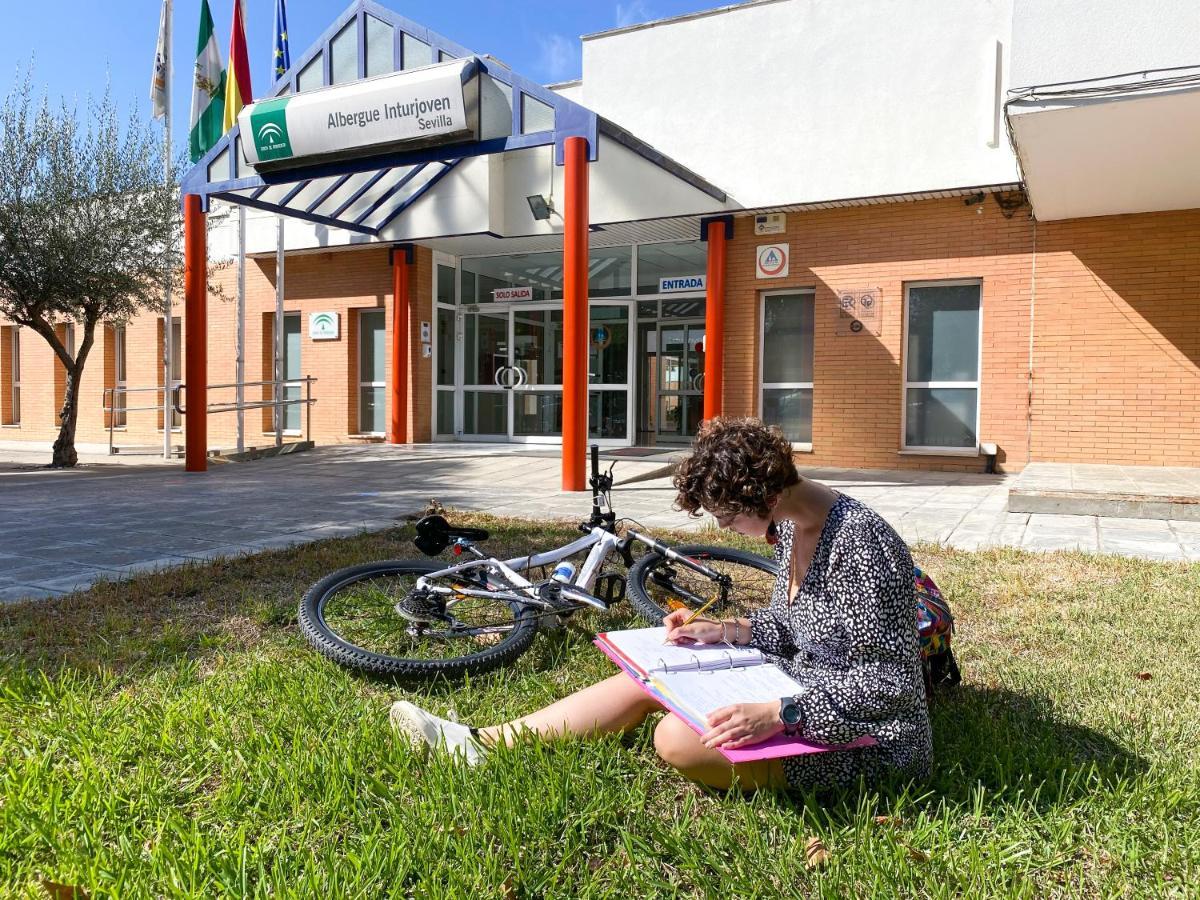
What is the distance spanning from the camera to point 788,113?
11.6 m

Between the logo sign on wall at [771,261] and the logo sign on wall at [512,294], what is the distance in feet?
15.5

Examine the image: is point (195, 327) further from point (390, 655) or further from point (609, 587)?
point (609, 587)

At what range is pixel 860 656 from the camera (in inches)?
77.5

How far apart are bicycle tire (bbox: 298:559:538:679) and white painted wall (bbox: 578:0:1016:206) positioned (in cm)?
959

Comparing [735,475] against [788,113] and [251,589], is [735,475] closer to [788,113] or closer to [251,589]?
[251,589]

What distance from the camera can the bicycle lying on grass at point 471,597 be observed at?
314 centimetres

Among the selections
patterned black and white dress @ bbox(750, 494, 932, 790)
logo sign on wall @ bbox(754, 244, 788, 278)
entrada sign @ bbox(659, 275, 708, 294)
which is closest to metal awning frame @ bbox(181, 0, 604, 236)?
logo sign on wall @ bbox(754, 244, 788, 278)

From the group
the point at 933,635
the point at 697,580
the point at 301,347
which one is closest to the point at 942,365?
the point at 697,580

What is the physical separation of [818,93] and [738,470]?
1101cm

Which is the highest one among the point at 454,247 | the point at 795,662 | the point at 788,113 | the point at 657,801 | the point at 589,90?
the point at 589,90

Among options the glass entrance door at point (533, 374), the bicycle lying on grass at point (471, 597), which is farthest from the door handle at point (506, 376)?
the bicycle lying on grass at point (471, 597)

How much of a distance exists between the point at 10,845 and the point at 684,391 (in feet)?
42.3

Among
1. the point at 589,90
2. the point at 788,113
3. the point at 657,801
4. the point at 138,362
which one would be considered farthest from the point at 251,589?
the point at 138,362

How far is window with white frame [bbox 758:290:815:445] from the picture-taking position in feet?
39.5
